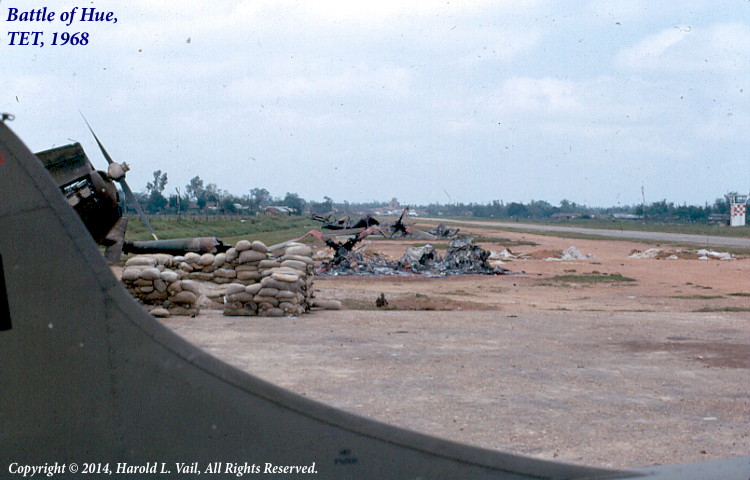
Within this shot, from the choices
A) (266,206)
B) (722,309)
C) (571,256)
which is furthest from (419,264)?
(266,206)

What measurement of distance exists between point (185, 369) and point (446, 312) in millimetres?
11771

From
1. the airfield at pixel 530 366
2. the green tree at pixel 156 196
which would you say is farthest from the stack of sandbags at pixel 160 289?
the green tree at pixel 156 196

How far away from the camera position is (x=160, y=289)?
489 inches

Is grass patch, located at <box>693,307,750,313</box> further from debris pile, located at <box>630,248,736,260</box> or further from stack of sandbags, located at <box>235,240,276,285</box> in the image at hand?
debris pile, located at <box>630,248,736,260</box>

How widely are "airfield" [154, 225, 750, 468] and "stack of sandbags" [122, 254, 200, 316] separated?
443 millimetres

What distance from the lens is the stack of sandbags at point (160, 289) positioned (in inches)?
483

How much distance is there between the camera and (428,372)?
801cm

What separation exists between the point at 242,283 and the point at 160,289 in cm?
169

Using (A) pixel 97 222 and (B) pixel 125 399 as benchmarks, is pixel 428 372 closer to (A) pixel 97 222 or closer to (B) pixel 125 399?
(B) pixel 125 399

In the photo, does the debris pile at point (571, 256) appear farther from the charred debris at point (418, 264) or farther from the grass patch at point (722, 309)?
the grass patch at point (722, 309)

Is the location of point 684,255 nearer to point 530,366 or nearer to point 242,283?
point 242,283

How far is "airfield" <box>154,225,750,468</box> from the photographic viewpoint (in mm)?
5578

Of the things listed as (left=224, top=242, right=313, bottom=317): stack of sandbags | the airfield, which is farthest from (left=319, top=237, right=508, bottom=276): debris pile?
(left=224, top=242, right=313, bottom=317): stack of sandbags

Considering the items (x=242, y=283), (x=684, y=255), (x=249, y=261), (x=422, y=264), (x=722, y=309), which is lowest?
(x=722, y=309)
